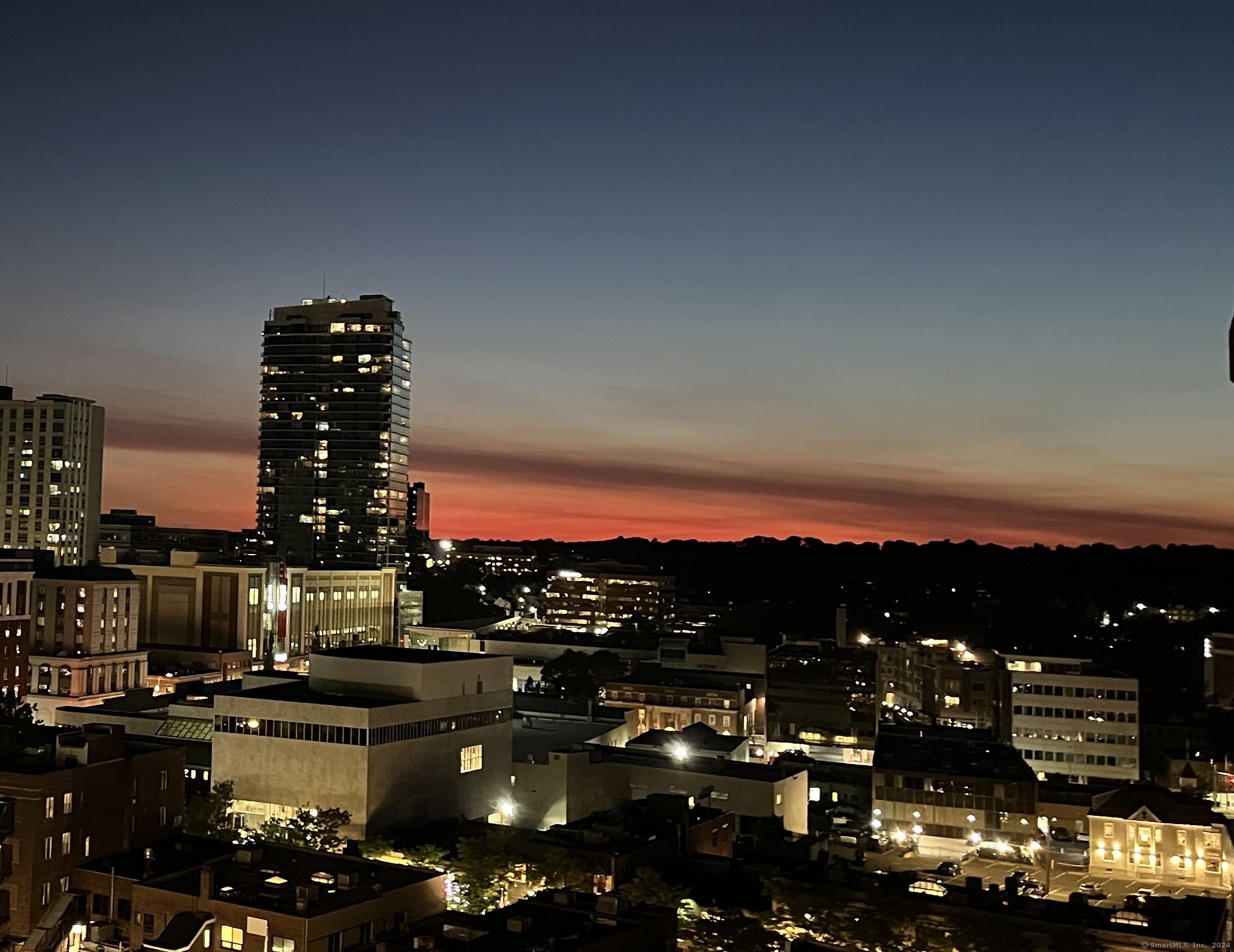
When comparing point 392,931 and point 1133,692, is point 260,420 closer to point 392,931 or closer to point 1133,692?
point 1133,692

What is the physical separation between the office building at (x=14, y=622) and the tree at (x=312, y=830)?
1653 inches

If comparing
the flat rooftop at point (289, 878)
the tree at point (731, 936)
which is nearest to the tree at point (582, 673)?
the flat rooftop at point (289, 878)

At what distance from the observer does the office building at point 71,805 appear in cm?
3288

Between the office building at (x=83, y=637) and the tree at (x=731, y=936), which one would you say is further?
the office building at (x=83, y=637)

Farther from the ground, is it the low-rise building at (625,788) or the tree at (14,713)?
the tree at (14,713)

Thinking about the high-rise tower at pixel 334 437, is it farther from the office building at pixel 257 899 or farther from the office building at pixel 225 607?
the office building at pixel 257 899

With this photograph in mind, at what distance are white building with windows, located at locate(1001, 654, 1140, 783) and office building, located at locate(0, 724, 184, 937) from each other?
56.7 metres

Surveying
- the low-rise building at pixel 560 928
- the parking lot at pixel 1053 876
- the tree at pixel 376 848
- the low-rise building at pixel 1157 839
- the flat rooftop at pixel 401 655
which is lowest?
the parking lot at pixel 1053 876

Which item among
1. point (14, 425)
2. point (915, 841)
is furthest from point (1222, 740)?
point (14, 425)

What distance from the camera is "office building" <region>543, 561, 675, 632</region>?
534 feet

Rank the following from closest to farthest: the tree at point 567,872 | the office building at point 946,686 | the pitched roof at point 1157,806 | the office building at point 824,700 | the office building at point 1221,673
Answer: the tree at point 567,872 → the pitched roof at point 1157,806 → the office building at point 946,686 → the office building at point 824,700 → the office building at point 1221,673

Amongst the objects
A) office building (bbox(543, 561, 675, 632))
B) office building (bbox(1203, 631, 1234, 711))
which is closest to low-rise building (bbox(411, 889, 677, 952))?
office building (bbox(1203, 631, 1234, 711))

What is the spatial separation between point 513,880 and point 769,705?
182 feet

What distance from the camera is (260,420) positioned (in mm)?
156625
